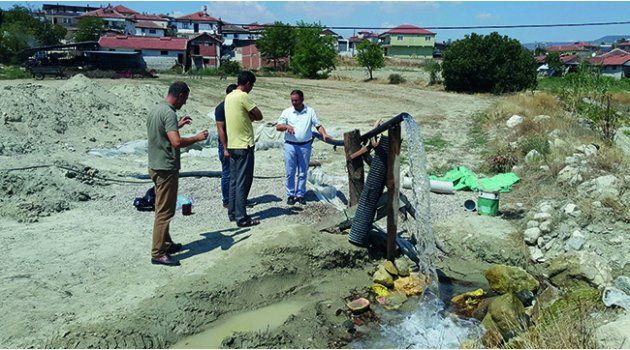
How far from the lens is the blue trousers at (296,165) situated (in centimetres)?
763

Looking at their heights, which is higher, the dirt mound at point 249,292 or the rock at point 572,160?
the rock at point 572,160

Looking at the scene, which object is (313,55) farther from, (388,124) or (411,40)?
(411,40)

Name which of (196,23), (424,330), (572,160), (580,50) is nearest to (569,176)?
(572,160)

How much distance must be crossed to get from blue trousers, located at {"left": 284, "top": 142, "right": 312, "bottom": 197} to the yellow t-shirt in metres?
1.04

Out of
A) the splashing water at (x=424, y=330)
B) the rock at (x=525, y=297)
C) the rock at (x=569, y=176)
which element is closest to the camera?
the splashing water at (x=424, y=330)

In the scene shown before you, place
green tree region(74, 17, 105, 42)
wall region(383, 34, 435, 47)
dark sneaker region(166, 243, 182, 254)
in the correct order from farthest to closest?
wall region(383, 34, 435, 47) → green tree region(74, 17, 105, 42) → dark sneaker region(166, 243, 182, 254)

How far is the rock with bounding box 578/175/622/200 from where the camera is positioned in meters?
7.61

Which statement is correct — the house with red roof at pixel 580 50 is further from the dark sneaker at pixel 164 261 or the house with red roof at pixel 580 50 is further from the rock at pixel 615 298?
the dark sneaker at pixel 164 261

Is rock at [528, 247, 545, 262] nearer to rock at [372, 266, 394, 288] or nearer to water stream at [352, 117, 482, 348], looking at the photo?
water stream at [352, 117, 482, 348]

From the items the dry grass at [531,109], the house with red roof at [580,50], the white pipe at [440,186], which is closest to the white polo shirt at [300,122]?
the white pipe at [440,186]

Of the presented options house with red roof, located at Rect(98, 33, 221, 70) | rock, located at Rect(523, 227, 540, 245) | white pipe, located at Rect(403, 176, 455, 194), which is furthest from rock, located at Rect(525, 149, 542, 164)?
house with red roof, located at Rect(98, 33, 221, 70)

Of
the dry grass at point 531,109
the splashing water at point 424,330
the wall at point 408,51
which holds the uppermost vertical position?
the wall at point 408,51

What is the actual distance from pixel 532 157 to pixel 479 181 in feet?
4.64

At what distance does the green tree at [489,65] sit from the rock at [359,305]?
30.9 metres
